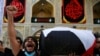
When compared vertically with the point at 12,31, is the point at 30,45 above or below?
below

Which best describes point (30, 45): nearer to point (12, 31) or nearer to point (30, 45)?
point (30, 45)

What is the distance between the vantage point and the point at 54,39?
54.8 inches

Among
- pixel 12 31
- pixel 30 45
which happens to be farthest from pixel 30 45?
pixel 12 31

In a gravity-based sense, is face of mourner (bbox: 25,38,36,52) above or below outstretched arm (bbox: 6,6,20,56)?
below

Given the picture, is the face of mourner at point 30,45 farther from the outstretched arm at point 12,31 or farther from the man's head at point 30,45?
the outstretched arm at point 12,31

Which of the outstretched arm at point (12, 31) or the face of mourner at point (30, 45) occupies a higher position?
the outstretched arm at point (12, 31)

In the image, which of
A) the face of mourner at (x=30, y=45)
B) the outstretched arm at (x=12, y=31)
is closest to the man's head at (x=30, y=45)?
the face of mourner at (x=30, y=45)

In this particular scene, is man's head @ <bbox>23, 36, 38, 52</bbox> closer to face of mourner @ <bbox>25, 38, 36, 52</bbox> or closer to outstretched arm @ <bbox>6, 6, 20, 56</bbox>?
face of mourner @ <bbox>25, 38, 36, 52</bbox>

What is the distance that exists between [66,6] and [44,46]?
42.7 feet

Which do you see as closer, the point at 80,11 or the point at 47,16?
the point at 80,11

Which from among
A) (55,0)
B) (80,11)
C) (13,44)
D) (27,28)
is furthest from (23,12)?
(13,44)

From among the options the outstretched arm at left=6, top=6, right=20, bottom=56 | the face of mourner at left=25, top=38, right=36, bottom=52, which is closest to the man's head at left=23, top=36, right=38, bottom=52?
the face of mourner at left=25, top=38, right=36, bottom=52

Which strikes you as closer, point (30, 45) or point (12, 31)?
point (12, 31)

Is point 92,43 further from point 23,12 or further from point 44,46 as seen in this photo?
point 23,12
